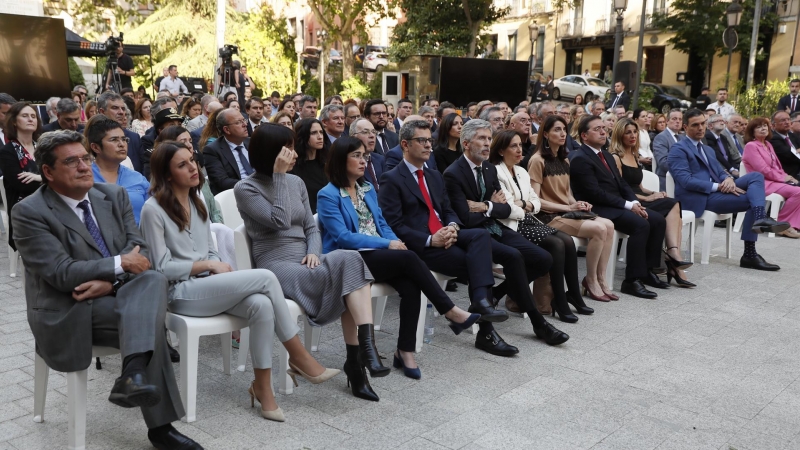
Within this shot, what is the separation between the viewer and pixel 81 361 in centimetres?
298

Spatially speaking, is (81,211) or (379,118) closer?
(81,211)

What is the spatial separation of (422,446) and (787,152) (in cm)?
767

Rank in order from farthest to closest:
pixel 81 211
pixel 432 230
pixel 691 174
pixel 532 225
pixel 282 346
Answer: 1. pixel 691 174
2. pixel 532 225
3. pixel 432 230
4. pixel 282 346
5. pixel 81 211

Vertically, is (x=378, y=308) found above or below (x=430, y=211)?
below

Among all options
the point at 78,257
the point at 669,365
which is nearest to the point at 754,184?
the point at 669,365

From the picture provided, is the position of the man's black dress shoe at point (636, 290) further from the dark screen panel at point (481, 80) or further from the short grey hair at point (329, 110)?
the dark screen panel at point (481, 80)

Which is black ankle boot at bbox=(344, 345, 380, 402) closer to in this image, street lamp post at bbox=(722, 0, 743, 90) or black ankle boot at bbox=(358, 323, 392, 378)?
black ankle boot at bbox=(358, 323, 392, 378)

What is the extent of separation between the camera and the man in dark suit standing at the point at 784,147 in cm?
891

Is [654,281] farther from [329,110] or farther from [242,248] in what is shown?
[242,248]

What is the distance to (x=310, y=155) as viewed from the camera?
5449 millimetres

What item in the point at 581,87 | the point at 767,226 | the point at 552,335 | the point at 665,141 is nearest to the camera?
the point at 552,335

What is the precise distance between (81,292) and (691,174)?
5902mm

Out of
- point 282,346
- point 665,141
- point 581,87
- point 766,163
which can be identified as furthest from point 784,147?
point 581,87

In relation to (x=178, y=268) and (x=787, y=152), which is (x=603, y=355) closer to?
(x=178, y=268)
